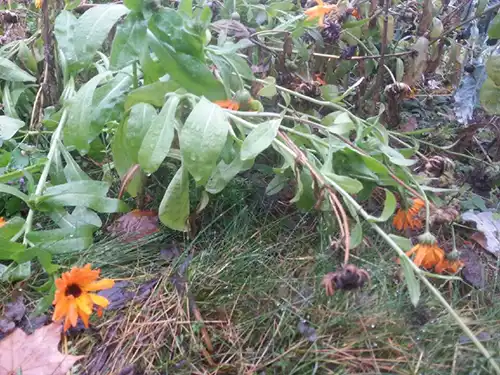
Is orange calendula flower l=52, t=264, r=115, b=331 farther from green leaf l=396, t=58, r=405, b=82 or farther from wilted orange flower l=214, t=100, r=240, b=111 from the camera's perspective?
green leaf l=396, t=58, r=405, b=82

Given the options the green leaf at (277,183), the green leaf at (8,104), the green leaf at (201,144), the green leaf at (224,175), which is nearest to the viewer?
the green leaf at (201,144)

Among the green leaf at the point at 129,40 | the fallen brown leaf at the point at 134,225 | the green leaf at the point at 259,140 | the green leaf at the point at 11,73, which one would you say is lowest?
the fallen brown leaf at the point at 134,225

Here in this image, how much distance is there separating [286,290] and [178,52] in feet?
1.83

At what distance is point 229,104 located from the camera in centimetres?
123

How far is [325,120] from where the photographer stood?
52.7 inches

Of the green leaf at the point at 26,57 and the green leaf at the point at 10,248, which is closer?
the green leaf at the point at 10,248

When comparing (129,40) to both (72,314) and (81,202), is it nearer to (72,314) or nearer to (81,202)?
(81,202)

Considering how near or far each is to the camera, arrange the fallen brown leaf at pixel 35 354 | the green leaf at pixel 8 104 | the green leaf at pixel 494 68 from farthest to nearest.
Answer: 1. the green leaf at pixel 8 104
2. the green leaf at pixel 494 68
3. the fallen brown leaf at pixel 35 354

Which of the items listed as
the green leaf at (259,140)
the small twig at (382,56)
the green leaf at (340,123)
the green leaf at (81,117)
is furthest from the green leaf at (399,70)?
the green leaf at (81,117)

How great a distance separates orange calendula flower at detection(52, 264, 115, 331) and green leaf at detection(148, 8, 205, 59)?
502mm

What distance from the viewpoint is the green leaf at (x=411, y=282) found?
88 cm

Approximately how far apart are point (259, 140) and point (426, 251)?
0.39 m

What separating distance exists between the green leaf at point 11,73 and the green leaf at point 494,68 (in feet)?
4.29

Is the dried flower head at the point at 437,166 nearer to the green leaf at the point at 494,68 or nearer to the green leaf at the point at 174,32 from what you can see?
the green leaf at the point at 494,68
